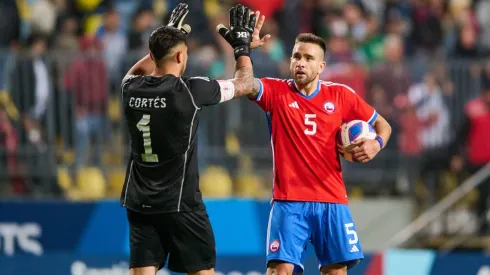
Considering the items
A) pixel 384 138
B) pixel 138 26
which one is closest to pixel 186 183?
pixel 384 138

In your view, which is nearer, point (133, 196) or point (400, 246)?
point (133, 196)

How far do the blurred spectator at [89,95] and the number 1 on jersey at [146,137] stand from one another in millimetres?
5606

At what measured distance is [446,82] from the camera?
1510cm

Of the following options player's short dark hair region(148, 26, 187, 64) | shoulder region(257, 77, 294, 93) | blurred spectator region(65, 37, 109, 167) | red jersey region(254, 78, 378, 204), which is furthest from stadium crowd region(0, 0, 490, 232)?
player's short dark hair region(148, 26, 187, 64)

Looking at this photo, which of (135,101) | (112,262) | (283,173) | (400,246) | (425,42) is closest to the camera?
(135,101)

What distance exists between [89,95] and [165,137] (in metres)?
5.86

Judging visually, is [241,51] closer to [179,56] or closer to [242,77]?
[242,77]

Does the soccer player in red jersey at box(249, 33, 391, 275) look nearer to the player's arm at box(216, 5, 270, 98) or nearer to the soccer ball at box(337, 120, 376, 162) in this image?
the soccer ball at box(337, 120, 376, 162)

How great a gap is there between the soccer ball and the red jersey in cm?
7

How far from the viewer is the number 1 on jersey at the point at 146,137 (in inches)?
321

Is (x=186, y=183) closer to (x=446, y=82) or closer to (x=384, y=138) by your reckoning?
(x=384, y=138)

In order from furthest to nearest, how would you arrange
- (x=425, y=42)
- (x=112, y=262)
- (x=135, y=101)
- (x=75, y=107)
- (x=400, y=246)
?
1. (x=425, y=42)
2. (x=400, y=246)
3. (x=75, y=107)
4. (x=112, y=262)
5. (x=135, y=101)

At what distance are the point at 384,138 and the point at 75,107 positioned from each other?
5.69m

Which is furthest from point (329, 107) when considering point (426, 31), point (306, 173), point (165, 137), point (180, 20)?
point (426, 31)
